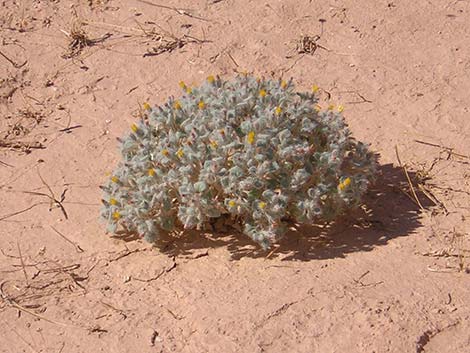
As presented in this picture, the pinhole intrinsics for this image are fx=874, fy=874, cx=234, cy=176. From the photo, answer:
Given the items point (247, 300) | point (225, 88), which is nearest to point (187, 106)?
point (225, 88)

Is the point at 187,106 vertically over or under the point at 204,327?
over

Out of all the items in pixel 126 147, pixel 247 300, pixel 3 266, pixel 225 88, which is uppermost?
pixel 225 88

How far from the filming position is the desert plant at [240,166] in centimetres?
411

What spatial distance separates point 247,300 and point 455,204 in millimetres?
1331

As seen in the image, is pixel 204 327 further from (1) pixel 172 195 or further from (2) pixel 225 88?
(2) pixel 225 88

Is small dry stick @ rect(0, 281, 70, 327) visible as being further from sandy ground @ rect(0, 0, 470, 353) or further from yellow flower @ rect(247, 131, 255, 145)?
yellow flower @ rect(247, 131, 255, 145)

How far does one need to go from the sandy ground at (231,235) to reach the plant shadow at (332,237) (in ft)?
0.04

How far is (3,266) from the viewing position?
446cm

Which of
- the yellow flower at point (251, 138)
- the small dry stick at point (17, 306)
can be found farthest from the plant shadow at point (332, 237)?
the small dry stick at point (17, 306)

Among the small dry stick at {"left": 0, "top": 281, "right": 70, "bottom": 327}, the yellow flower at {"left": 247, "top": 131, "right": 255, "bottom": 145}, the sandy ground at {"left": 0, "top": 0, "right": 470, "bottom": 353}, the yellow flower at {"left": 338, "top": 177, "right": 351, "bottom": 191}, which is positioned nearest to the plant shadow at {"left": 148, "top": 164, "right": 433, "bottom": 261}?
the sandy ground at {"left": 0, "top": 0, "right": 470, "bottom": 353}

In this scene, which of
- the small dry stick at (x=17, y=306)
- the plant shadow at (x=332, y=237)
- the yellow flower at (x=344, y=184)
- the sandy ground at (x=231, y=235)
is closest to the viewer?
the sandy ground at (x=231, y=235)

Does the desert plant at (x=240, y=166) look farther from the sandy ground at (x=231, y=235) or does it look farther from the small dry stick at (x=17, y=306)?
the small dry stick at (x=17, y=306)

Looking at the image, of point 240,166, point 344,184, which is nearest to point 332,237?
point 344,184

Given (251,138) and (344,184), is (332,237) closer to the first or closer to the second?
(344,184)
